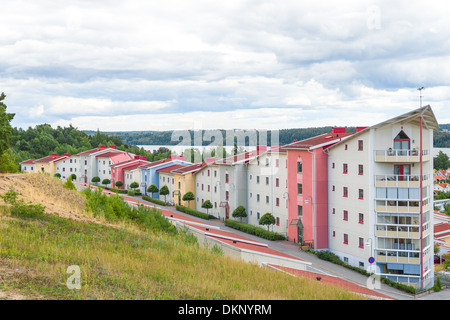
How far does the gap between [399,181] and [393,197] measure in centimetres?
113

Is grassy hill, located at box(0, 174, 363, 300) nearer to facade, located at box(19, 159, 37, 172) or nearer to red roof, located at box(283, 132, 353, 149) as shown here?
red roof, located at box(283, 132, 353, 149)

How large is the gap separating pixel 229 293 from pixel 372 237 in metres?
23.6

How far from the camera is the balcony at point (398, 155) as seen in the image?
97.9 ft

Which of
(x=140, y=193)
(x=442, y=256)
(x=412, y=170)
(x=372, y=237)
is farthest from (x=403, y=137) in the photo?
(x=140, y=193)

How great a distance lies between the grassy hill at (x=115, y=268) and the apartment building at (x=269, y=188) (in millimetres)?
24466

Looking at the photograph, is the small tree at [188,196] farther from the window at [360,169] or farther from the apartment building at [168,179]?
the window at [360,169]

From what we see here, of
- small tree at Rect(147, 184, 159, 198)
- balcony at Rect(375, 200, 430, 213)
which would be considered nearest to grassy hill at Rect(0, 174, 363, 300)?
balcony at Rect(375, 200, 430, 213)

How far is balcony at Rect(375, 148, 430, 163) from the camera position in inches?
1174

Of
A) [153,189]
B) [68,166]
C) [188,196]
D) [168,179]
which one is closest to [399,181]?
[188,196]

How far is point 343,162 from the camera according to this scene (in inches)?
1288

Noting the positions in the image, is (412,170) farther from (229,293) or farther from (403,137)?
(229,293)

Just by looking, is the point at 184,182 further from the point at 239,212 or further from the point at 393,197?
the point at 393,197

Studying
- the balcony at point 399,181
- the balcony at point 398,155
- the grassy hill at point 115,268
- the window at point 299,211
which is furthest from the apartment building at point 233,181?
the grassy hill at point 115,268

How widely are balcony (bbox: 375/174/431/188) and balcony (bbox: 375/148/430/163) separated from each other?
3.55ft
